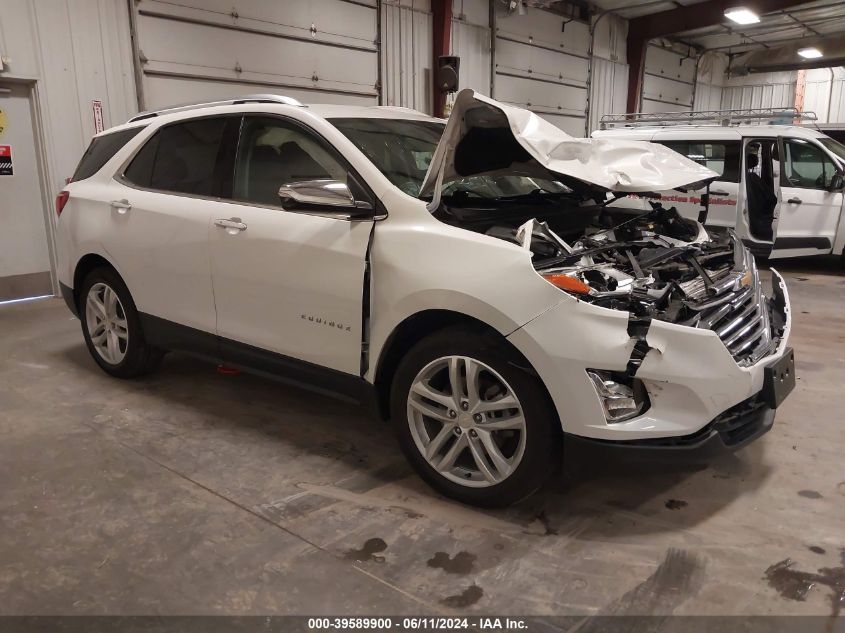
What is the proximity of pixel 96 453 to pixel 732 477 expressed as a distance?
2.81 m

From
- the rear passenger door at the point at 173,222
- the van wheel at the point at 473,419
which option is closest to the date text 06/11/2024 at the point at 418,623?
the van wheel at the point at 473,419

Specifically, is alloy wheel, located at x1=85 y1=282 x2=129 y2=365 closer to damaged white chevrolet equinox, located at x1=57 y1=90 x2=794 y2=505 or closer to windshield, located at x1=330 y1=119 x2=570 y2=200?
damaged white chevrolet equinox, located at x1=57 y1=90 x2=794 y2=505

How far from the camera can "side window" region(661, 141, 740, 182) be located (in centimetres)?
751

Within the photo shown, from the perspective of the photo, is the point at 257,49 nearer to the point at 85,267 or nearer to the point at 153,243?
the point at 85,267

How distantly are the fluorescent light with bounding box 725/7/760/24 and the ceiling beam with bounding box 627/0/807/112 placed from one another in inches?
2.9

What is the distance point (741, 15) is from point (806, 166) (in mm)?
6290

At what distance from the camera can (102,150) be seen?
13.0 ft

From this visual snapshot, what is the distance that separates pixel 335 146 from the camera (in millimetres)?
2758

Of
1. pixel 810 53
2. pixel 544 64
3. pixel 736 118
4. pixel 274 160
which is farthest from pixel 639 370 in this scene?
pixel 810 53

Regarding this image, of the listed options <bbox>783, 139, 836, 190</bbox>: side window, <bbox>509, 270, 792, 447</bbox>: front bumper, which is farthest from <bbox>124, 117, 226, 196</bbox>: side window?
<bbox>783, 139, 836, 190</bbox>: side window

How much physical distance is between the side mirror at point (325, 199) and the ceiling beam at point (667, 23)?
1210cm

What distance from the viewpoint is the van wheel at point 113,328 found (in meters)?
3.75

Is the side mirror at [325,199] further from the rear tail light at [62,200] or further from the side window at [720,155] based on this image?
the side window at [720,155]

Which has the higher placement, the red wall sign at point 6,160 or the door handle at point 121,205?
the red wall sign at point 6,160
